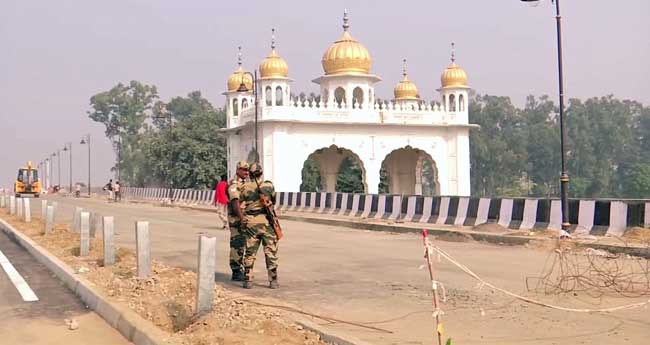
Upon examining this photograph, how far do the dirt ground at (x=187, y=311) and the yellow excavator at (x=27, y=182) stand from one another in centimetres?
6282

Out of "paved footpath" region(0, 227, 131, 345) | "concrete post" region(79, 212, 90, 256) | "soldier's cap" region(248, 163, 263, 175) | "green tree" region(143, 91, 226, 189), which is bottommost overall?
"paved footpath" region(0, 227, 131, 345)

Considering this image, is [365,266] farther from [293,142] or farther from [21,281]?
[293,142]

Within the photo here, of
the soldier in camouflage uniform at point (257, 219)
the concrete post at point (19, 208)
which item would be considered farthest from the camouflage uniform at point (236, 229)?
the concrete post at point (19, 208)

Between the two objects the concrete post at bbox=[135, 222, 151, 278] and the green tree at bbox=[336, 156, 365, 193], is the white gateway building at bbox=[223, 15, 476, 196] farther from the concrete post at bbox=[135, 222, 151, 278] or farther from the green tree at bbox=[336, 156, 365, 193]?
the concrete post at bbox=[135, 222, 151, 278]

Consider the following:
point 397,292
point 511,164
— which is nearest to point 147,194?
point 511,164

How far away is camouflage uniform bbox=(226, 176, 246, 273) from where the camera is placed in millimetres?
9836

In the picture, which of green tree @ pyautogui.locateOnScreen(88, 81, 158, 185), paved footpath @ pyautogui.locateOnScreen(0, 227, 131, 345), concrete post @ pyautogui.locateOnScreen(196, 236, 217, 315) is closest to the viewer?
concrete post @ pyautogui.locateOnScreen(196, 236, 217, 315)

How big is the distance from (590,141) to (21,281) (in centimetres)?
7966

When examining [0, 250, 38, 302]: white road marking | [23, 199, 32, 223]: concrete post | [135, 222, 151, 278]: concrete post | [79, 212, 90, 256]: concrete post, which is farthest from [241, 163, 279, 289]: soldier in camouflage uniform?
[23, 199, 32, 223]: concrete post

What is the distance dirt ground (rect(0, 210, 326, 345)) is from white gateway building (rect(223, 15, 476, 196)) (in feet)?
123

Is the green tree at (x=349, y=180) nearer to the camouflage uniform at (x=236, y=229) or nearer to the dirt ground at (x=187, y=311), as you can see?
the dirt ground at (x=187, y=311)

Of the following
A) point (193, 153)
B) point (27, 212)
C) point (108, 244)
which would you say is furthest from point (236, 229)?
point (193, 153)

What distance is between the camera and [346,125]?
50844 millimetres

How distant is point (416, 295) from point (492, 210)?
11797mm
